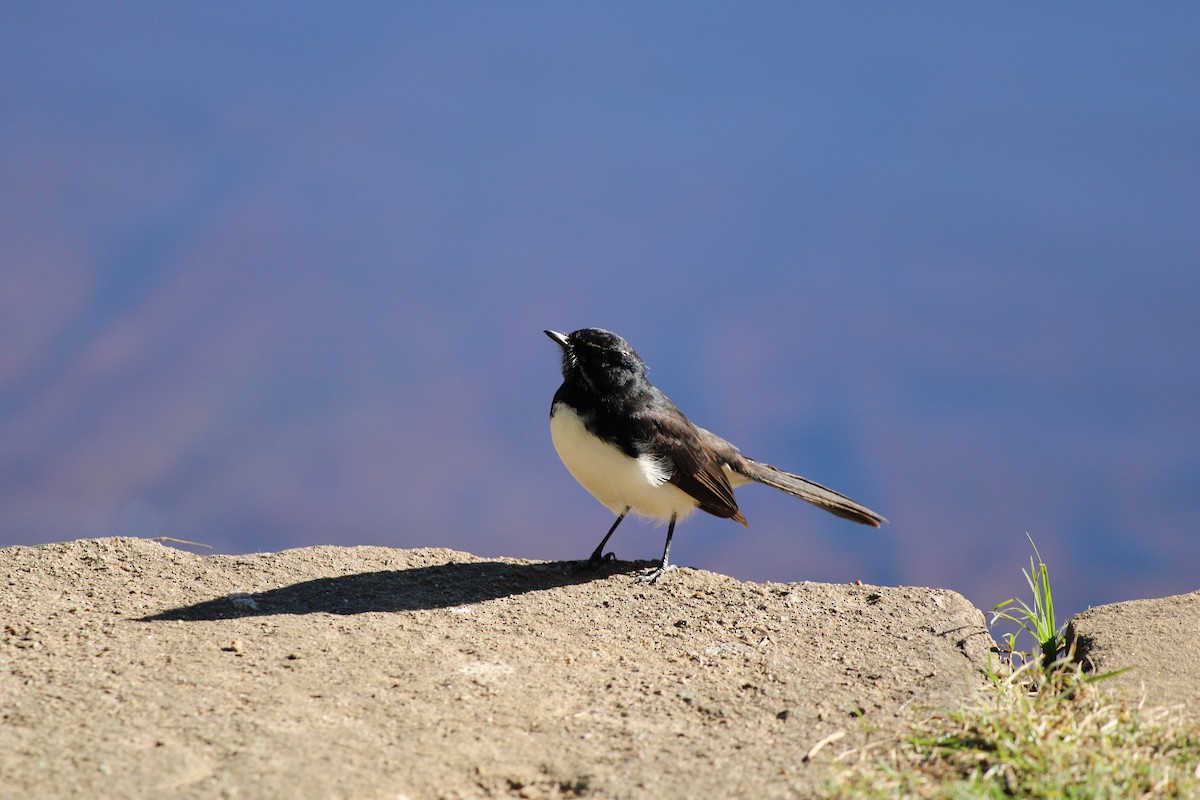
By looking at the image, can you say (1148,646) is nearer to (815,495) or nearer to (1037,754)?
(1037,754)

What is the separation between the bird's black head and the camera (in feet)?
21.4

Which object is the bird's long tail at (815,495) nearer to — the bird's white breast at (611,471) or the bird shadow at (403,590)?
the bird's white breast at (611,471)

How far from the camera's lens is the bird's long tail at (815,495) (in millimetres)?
7355

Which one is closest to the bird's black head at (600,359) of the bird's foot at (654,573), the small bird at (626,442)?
the small bird at (626,442)

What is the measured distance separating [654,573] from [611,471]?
72 centimetres

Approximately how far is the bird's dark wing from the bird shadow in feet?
2.32

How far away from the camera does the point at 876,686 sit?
4711 millimetres

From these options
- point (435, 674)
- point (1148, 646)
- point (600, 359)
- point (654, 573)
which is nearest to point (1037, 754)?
point (1148, 646)

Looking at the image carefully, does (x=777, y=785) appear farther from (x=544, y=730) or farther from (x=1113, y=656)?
(x=1113, y=656)

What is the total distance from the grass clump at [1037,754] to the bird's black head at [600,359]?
3.05 metres

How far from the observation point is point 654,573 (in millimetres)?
6492

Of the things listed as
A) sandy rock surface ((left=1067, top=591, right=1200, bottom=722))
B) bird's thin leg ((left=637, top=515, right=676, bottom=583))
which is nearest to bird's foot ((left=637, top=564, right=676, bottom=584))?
bird's thin leg ((left=637, top=515, right=676, bottom=583))

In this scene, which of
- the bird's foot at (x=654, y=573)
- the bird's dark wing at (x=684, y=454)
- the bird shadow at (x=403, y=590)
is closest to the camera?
the bird shadow at (x=403, y=590)

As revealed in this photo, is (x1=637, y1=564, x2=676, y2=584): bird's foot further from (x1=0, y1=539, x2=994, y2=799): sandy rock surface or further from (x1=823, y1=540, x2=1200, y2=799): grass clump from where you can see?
(x1=823, y1=540, x2=1200, y2=799): grass clump
